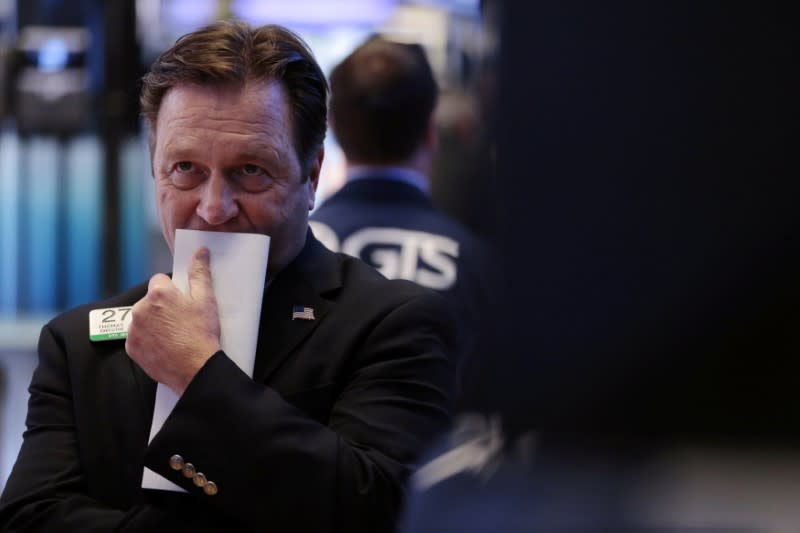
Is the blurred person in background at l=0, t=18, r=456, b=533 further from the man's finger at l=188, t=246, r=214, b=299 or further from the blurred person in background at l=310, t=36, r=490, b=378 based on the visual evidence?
the blurred person in background at l=310, t=36, r=490, b=378

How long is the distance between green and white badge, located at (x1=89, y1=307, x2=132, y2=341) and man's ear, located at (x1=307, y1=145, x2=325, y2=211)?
27 cm

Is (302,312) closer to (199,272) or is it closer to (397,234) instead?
(199,272)

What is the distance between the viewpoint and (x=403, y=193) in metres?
2.28

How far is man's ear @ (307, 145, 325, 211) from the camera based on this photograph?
1.40m

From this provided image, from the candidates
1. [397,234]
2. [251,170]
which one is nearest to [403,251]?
[397,234]

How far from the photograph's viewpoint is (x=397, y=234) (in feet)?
7.25

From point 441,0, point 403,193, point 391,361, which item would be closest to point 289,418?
point 391,361

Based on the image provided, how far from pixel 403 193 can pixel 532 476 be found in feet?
6.06

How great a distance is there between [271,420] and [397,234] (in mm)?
1070

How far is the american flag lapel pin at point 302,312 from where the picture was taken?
135 cm

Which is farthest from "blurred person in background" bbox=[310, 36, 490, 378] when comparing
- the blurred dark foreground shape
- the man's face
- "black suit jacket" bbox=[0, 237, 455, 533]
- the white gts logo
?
the blurred dark foreground shape

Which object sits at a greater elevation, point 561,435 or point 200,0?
point 200,0

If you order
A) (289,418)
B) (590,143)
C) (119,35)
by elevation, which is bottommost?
(289,418)

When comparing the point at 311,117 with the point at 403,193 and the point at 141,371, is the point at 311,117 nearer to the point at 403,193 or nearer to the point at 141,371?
the point at 141,371
